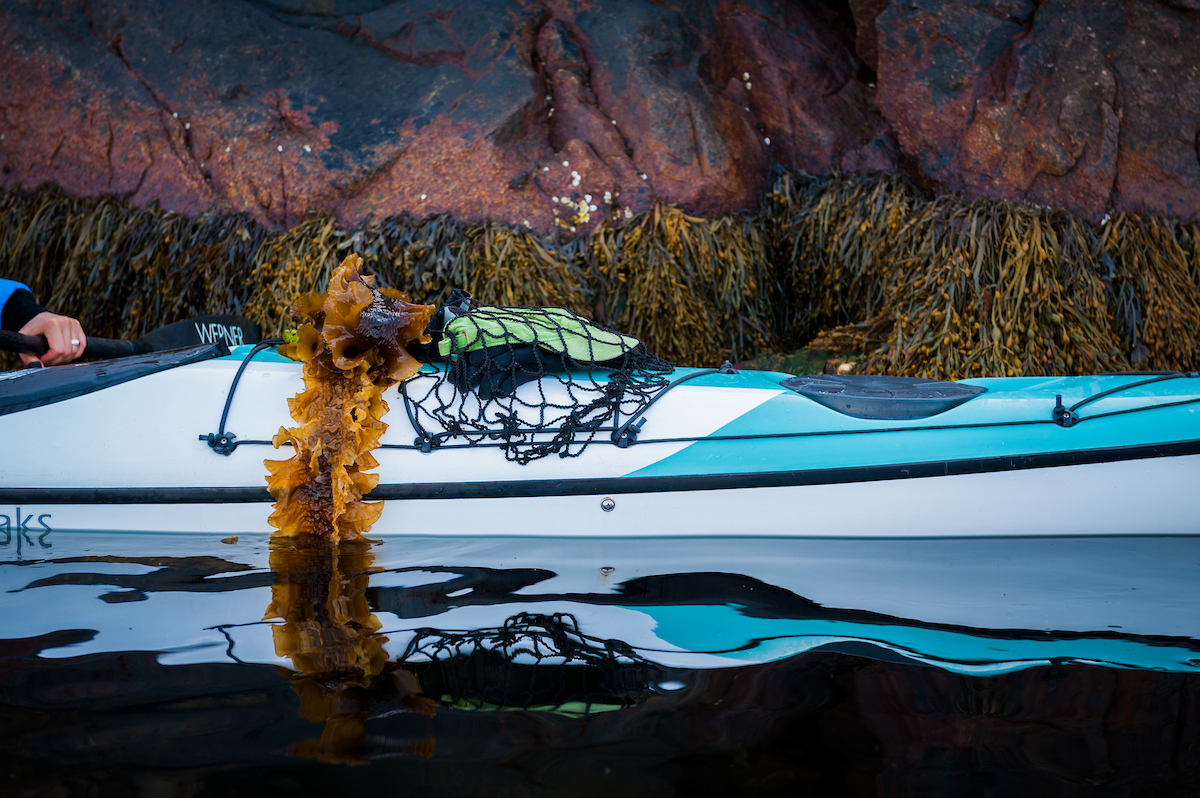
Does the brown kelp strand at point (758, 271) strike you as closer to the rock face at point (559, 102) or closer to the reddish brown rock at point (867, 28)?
the rock face at point (559, 102)

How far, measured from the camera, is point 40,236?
164 inches

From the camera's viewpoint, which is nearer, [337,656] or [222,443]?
[337,656]

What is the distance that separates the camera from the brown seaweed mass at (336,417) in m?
2.09

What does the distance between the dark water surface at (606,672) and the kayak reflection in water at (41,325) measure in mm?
745

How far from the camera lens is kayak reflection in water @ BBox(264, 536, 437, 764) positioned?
1.06m

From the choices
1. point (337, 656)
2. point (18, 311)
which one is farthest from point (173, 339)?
point (337, 656)

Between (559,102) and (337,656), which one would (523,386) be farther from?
(559,102)

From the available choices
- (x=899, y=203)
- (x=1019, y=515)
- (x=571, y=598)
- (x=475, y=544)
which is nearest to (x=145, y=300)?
(x=475, y=544)

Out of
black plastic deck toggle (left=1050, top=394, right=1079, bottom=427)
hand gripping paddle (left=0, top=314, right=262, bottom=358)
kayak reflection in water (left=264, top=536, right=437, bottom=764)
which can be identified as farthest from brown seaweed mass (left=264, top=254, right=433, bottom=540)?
black plastic deck toggle (left=1050, top=394, right=1079, bottom=427)

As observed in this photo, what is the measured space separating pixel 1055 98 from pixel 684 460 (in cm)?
286

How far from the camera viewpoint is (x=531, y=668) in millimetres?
1309

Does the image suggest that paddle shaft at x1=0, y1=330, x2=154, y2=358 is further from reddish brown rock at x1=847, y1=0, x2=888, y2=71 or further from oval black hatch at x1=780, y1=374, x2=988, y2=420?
reddish brown rock at x1=847, y1=0, x2=888, y2=71

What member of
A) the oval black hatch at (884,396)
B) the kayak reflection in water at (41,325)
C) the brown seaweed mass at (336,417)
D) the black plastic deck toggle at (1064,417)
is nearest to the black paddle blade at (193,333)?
the kayak reflection in water at (41,325)

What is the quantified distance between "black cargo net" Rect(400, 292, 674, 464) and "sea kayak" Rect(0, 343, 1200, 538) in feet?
0.06
